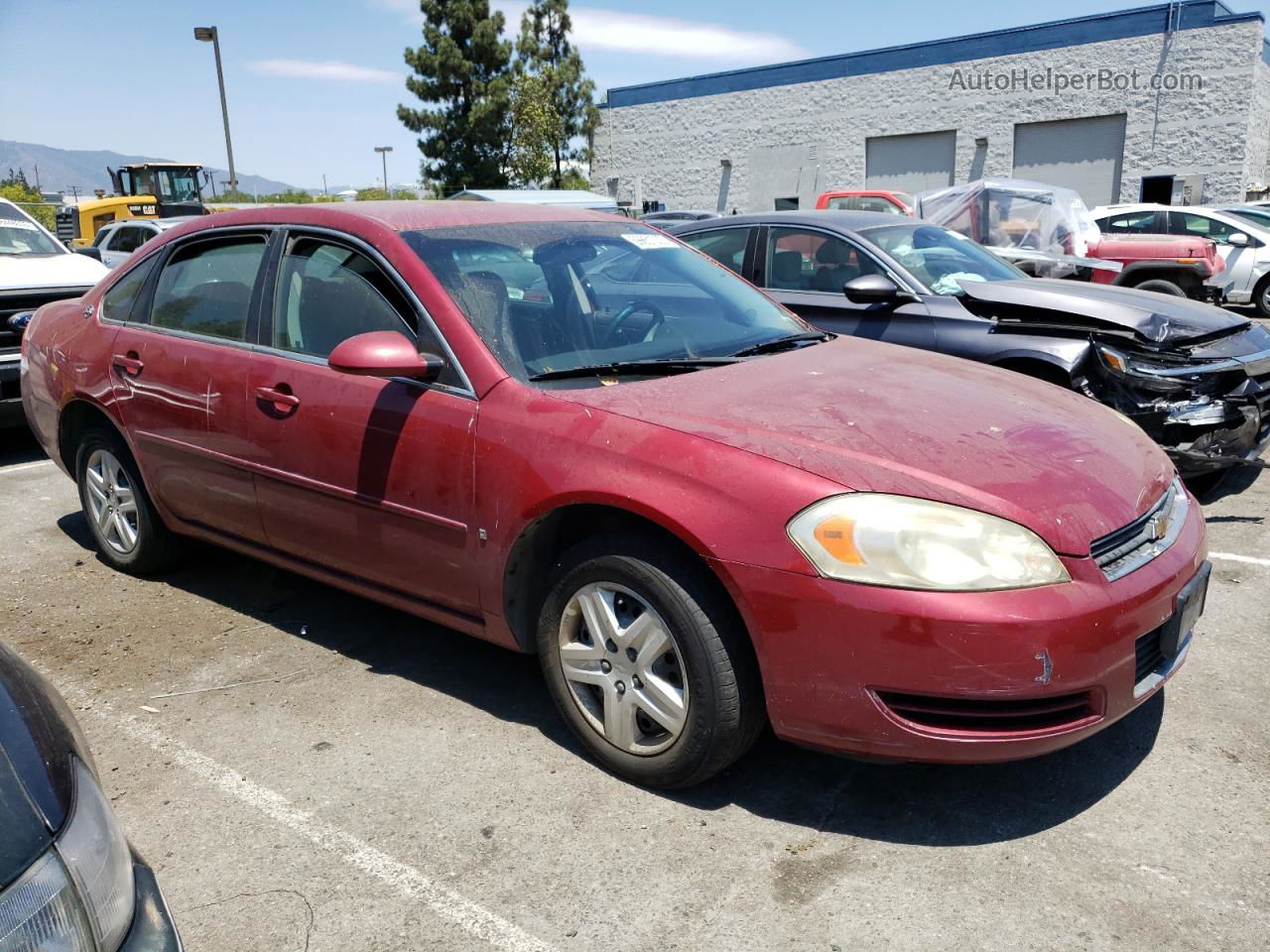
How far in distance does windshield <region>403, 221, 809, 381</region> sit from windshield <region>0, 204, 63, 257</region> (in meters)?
6.56

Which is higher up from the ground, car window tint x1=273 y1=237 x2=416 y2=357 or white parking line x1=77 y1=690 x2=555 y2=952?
car window tint x1=273 y1=237 x2=416 y2=357

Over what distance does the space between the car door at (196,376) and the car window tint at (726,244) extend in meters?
3.51

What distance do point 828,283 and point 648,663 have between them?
4230mm

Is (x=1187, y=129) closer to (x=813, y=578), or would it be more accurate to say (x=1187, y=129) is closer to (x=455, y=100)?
(x=455, y=100)

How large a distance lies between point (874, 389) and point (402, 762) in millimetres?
1856

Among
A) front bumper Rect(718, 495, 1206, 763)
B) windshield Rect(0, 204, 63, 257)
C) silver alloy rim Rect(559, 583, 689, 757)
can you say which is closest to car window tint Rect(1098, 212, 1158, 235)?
windshield Rect(0, 204, 63, 257)

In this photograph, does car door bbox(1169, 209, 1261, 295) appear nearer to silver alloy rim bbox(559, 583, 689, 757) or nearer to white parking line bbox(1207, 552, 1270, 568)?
white parking line bbox(1207, 552, 1270, 568)

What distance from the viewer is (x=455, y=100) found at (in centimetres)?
3944

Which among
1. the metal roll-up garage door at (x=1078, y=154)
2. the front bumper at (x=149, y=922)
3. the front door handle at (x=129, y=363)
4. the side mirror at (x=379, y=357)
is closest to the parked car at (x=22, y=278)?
the front door handle at (x=129, y=363)

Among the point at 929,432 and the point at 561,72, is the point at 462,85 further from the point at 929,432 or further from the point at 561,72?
the point at 929,432

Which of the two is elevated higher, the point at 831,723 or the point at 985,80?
the point at 985,80

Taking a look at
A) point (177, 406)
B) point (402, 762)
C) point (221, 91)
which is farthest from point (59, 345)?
point (221, 91)

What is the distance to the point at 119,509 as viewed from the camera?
4852 mm

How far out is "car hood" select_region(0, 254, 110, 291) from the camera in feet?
24.6
